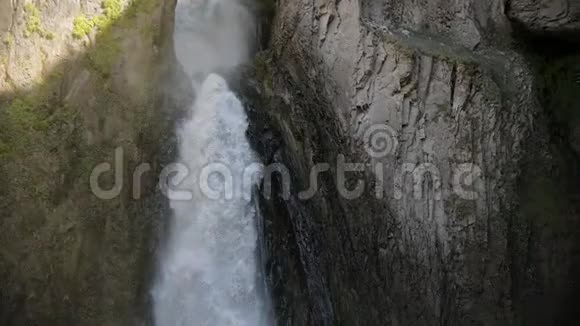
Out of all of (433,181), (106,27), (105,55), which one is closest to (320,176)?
(433,181)

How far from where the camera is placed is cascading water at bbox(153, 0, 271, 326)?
8.24m

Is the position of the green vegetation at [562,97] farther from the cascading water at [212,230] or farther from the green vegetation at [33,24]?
the green vegetation at [33,24]

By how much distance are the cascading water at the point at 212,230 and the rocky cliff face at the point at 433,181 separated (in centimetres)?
43

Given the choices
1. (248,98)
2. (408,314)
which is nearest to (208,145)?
(248,98)

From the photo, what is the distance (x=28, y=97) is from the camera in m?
7.76

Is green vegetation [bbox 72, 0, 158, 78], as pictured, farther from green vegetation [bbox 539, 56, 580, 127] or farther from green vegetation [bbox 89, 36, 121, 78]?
green vegetation [bbox 539, 56, 580, 127]

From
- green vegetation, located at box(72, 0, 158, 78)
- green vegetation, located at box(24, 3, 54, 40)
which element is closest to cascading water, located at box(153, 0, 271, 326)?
green vegetation, located at box(72, 0, 158, 78)

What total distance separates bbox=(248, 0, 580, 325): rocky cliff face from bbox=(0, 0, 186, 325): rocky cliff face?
2.29 metres

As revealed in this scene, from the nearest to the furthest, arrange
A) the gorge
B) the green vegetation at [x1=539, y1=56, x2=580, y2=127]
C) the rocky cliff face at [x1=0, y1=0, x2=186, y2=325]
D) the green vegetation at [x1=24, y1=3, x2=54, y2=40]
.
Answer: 1. the rocky cliff face at [x1=0, y1=0, x2=186, y2=325]
2. the gorge
3. the green vegetation at [x1=24, y1=3, x2=54, y2=40]
4. the green vegetation at [x1=539, y1=56, x2=580, y2=127]

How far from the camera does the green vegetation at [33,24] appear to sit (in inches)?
314

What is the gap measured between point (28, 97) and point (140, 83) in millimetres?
1634

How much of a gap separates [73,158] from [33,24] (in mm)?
2137

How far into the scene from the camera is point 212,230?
859 centimetres

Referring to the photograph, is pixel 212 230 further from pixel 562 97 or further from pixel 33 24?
pixel 562 97
